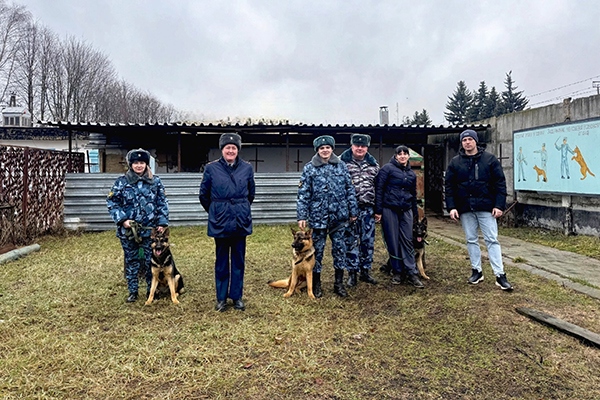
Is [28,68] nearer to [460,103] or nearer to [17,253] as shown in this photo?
[17,253]

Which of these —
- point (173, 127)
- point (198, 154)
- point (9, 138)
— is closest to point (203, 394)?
point (173, 127)

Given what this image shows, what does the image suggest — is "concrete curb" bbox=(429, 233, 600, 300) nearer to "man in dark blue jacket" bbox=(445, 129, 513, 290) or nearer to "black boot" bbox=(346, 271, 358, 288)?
"man in dark blue jacket" bbox=(445, 129, 513, 290)

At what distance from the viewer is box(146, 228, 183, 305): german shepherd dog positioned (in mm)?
3791

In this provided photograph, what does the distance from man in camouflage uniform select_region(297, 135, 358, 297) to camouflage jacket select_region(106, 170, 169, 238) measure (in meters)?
1.57

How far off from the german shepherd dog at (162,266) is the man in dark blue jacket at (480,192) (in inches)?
129

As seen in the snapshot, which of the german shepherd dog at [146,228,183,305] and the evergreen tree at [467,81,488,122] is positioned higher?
the evergreen tree at [467,81,488,122]

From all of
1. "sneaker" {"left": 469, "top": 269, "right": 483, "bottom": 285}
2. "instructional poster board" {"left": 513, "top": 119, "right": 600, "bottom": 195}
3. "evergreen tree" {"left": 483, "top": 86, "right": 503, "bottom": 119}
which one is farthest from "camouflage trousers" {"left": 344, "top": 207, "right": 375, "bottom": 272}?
"evergreen tree" {"left": 483, "top": 86, "right": 503, "bottom": 119}

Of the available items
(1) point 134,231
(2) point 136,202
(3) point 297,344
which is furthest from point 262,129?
(3) point 297,344

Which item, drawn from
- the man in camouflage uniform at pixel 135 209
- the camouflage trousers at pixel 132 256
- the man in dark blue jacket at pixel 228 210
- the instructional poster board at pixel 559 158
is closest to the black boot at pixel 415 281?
the man in dark blue jacket at pixel 228 210

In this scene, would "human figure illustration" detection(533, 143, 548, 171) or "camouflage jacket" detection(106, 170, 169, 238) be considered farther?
"human figure illustration" detection(533, 143, 548, 171)

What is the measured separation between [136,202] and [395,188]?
291 centimetres

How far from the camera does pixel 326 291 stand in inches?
168

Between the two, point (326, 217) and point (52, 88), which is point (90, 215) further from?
point (52, 88)

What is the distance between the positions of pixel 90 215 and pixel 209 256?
15.4 feet
